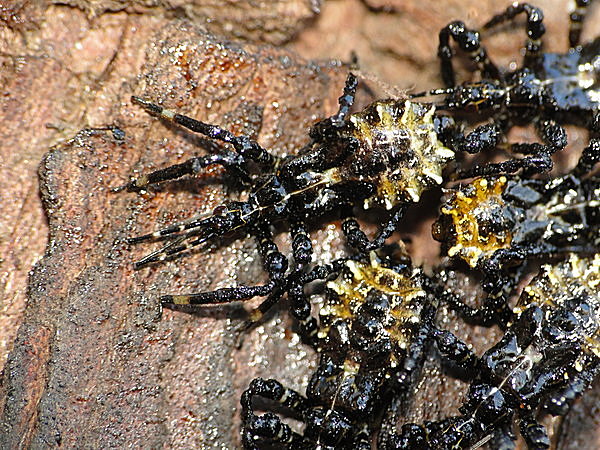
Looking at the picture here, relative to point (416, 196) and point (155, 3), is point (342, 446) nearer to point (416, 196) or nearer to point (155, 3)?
point (416, 196)

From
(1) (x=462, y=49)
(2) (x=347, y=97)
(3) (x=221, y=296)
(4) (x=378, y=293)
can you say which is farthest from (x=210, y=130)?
(1) (x=462, y=49)

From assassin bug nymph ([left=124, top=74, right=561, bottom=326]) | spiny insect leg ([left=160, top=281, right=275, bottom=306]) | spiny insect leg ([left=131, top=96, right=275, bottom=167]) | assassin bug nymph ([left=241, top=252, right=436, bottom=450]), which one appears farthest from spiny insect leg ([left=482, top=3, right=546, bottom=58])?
spiny insect leg ([left=160, top=281, right=275, bottom=306])

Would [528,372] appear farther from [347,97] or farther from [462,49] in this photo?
[462,49]

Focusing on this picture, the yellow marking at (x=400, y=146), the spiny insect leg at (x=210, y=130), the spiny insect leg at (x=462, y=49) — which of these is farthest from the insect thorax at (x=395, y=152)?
the spiny insect leg at (x=462, y=49)

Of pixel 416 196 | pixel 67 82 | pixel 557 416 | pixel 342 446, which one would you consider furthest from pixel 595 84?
pixel 67 82

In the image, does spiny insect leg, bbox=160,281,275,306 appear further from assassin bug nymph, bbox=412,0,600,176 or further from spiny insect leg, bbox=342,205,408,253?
assassin bug nymph, bbox=412,0,600,176
